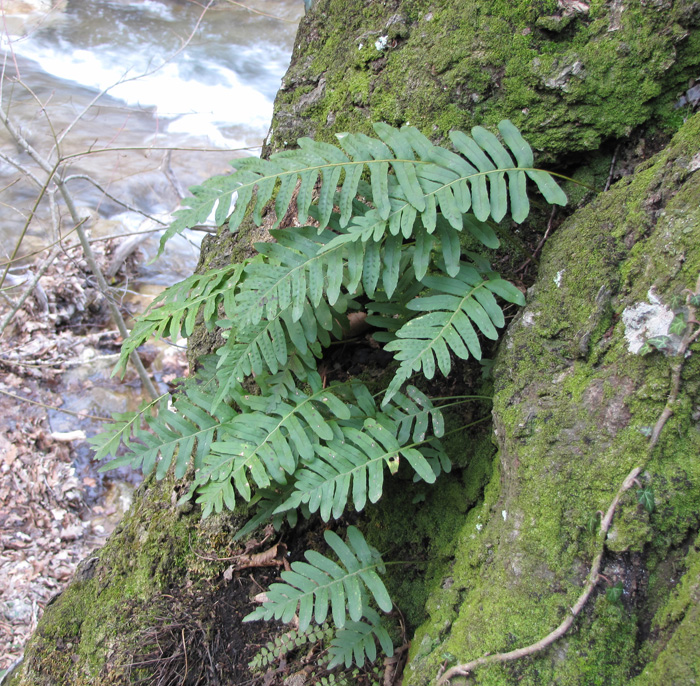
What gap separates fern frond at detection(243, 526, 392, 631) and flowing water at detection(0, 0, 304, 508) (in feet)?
12.7

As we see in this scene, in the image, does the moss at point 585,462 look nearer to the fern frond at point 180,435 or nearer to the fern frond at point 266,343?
the fern frond at point 266,343

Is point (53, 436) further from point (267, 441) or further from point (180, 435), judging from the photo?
point (267, 441)

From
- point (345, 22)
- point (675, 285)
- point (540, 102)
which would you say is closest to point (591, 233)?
point (675, 285)

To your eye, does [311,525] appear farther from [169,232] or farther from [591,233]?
[591,233]

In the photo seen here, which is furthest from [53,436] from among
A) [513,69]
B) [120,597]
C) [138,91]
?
[138,91]

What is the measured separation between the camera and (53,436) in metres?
4.89

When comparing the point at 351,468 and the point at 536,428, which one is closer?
the point at 536,428

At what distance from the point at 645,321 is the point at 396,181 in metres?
0.85

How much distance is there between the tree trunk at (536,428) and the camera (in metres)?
1.37

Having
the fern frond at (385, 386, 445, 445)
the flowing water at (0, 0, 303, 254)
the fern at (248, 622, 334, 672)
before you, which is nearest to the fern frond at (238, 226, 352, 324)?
the fern frond at (385, 386, 445, 445)

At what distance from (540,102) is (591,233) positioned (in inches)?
24.7

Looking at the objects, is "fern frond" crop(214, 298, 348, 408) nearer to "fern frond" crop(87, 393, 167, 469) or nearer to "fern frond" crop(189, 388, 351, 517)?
"fern frond" crop(189, 388, 351, 517)

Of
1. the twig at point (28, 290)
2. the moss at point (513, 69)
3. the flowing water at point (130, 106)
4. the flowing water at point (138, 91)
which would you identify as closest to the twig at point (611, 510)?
the moss at point (513, 69)

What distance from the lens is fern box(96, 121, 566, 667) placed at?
5.55ft
